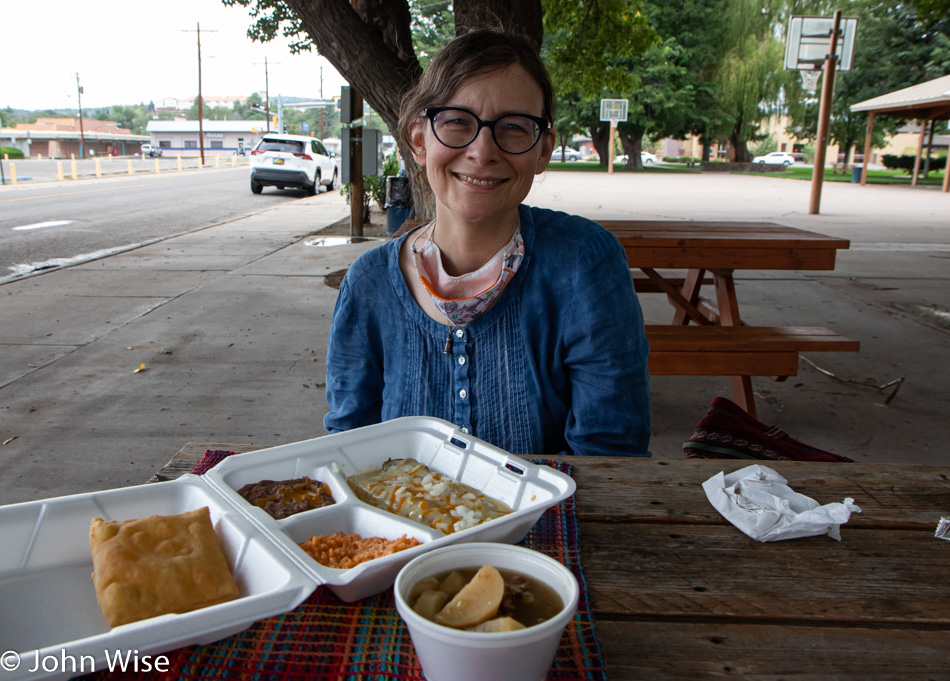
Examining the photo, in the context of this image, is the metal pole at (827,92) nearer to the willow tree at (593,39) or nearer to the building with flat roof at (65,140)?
the willow tree at (593,39)

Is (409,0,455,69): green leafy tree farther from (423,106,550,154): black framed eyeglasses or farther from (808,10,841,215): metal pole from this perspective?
(423,106,550,154): black framed eyeglasses

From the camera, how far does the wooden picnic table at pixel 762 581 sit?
3.16ft

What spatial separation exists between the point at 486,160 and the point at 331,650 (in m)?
1.15

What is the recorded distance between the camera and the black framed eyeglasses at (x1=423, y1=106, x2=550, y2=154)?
68.6 inches

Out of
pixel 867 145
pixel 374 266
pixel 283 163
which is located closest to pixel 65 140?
pixel 283 163

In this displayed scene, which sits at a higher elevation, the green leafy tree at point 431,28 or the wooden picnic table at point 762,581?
the green leafy tree at point 431,28

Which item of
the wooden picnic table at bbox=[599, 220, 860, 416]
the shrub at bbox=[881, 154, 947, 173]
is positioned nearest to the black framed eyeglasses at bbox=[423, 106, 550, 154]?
the wooden picnic table at bbox=[599, 220, 860, 416]

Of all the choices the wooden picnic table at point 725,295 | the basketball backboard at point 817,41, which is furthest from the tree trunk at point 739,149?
the wooden picnic table at point 725,295

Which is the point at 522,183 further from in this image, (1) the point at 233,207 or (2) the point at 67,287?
(1) the point at 233,207

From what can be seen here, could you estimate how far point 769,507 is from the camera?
1.32 m

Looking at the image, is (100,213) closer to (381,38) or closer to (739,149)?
(381,38)

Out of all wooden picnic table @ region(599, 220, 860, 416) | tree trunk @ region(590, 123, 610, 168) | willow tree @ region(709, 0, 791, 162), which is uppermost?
willow tree @ region(709, 0, 791, 162)

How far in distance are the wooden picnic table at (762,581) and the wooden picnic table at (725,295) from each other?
6.77ft

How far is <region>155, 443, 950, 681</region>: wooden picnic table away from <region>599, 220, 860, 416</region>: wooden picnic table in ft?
6.77
